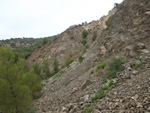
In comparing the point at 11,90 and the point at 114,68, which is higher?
the point at 11,90

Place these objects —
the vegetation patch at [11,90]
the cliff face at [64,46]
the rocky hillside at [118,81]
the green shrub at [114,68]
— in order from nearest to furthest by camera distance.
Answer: the rocky hillside at [118,81] < the vegetation patch at [11,90] < the green shrub at [114,68] < the cliff face at [64,46]

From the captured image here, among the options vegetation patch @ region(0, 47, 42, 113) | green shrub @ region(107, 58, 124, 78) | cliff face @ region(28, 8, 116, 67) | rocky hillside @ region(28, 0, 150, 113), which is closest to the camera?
rocky hillside @ region(28, 0, 150, 113)

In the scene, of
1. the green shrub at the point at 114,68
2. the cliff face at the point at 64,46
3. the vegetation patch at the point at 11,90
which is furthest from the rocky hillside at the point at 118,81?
the cliff face at the point at 64,46

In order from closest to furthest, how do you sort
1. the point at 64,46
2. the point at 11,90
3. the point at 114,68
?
the point at 11,90 < the point at 114,68 < the point at 64,46

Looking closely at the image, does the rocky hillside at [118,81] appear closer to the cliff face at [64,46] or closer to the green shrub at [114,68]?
the green shrub at [114,68]

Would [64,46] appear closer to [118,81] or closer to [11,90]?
[11,90]

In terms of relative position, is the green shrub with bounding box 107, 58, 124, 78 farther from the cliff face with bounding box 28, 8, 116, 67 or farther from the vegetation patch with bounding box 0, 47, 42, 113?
the cliff face with bounding box 28, 8, 116, 67

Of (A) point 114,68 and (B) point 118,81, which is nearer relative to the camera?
(B) point 118,81

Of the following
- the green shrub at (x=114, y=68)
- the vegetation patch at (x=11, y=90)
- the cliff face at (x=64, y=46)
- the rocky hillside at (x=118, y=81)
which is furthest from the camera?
the cliff face at (x=64, y=46)

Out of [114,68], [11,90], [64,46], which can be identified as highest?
[64,46]

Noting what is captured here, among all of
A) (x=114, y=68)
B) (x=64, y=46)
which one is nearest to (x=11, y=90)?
(x=114, y=68)

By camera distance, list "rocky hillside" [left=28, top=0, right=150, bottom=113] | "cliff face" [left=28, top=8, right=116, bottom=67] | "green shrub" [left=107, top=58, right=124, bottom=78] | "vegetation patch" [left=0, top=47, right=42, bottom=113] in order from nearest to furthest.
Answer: "rocky hillside" [left=28, top=0, right=150, bottom=113], "vegetation patch" [left=0, top=47, right=42, bottom=113], "green shrub" [left=107, top=58, right=124, bottom=78], "cliff face" [left=28, top=8, right=116, bottom=67]

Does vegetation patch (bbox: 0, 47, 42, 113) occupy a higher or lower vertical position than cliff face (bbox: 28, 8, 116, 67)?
lower

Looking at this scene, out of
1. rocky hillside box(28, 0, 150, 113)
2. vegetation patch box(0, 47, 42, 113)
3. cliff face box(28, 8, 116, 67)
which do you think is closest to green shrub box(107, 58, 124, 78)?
rocky hillside box(28, 0, 150, 113)
